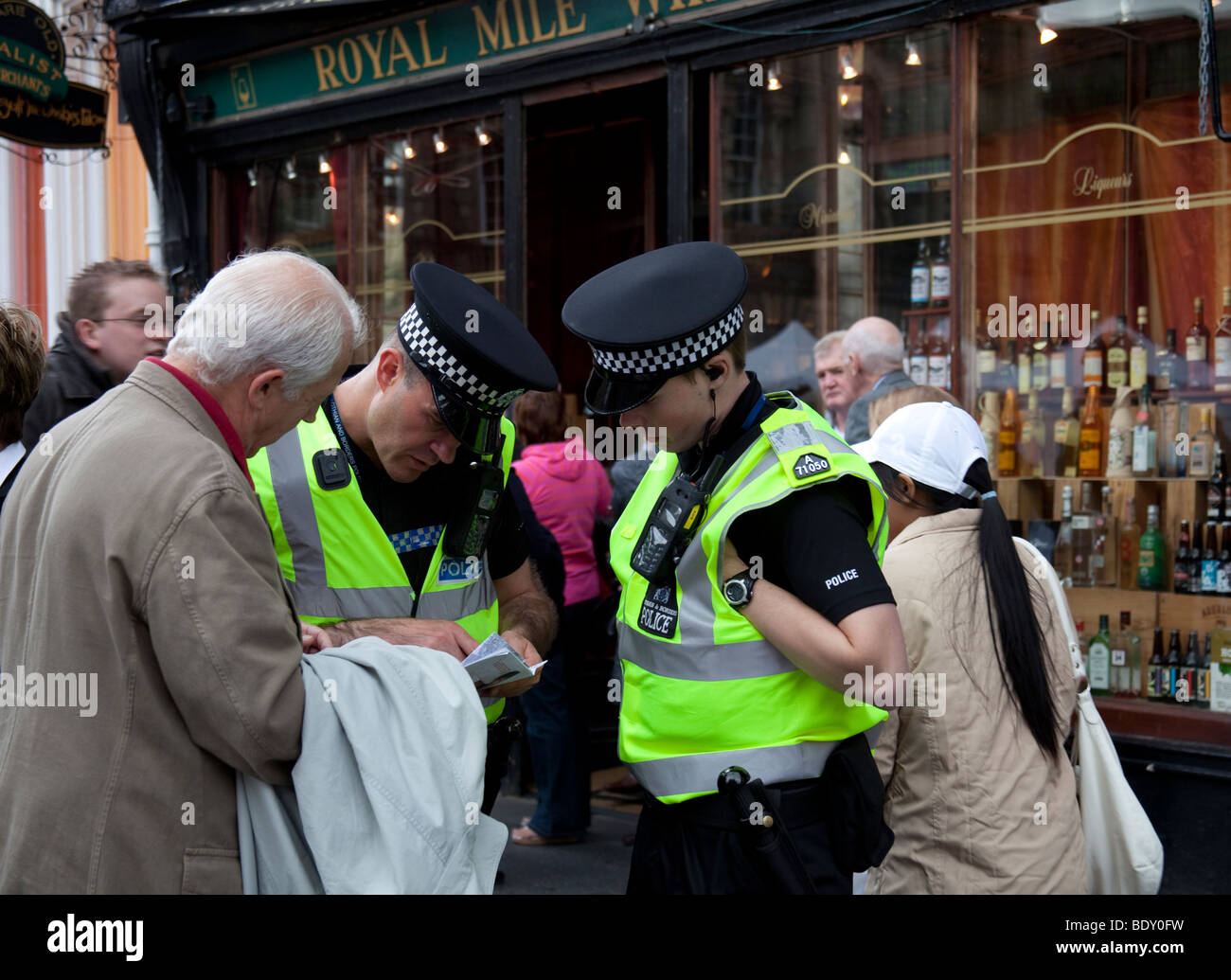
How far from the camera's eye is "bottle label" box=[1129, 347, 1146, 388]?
5398 mm

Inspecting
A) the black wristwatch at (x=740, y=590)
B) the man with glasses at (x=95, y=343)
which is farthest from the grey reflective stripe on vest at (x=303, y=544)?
the man with glasses at (x=95, y=343)

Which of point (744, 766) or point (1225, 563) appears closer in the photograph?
point (744, 766)

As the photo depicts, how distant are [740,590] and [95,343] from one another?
2695 mm

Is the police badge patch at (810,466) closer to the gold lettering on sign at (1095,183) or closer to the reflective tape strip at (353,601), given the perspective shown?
the reflective tape strip at (353,601)

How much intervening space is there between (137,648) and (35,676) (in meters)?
0.16

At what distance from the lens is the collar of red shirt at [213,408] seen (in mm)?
1843

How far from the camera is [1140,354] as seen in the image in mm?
5418

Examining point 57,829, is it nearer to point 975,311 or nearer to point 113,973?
point 113,973

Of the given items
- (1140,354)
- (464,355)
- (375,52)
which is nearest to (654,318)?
(464,355)

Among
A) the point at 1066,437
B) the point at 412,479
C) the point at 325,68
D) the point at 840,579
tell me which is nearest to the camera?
the point at 840,579

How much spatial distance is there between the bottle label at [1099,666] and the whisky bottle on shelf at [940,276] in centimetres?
167

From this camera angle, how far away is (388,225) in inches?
295

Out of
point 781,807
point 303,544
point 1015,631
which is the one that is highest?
point 303,544

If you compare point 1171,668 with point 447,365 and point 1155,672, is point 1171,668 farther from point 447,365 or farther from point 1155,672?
point 447,365
